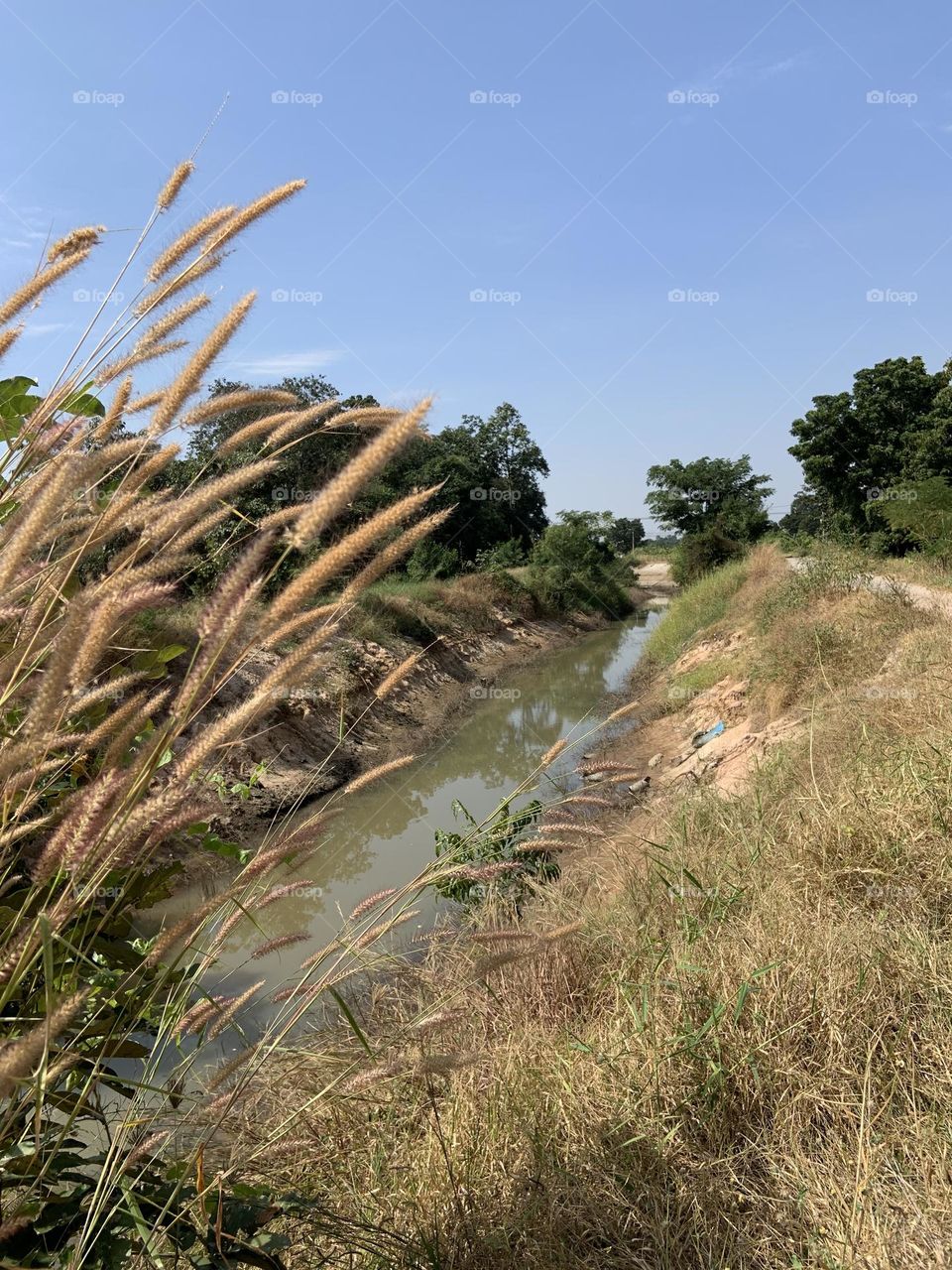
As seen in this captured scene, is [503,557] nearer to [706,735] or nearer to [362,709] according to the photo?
[706,735]

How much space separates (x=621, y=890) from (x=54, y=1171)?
297cm

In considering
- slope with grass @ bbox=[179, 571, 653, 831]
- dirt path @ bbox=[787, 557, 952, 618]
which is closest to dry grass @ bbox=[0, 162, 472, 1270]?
slope with grass @ bbox=[179, 571, 653, 831]

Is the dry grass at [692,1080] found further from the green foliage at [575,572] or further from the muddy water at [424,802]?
the green foliage at [575,572]

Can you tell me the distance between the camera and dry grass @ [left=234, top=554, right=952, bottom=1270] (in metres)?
1.90

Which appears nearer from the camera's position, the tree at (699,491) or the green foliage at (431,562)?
the green foliage at (431,562)

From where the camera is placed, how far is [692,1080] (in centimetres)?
238

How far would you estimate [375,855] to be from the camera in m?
8.45

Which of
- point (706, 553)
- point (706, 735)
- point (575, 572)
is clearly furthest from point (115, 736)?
point (706, 553)

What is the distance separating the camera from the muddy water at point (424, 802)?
6246 mm

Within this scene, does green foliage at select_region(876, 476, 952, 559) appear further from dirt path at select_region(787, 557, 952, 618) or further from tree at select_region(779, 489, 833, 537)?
tree at select_region(779, 489, 833, 537)

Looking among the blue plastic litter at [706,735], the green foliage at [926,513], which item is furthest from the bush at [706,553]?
the blue plastic litter at [706,735]

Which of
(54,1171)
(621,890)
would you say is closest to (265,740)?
(621,890)

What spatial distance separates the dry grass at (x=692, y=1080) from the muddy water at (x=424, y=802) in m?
0.58

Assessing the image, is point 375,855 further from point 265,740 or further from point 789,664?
point 789,664
